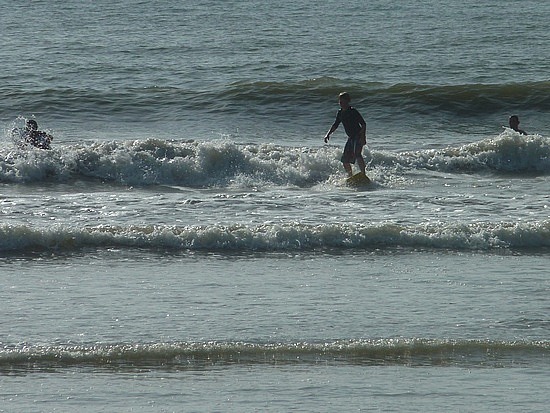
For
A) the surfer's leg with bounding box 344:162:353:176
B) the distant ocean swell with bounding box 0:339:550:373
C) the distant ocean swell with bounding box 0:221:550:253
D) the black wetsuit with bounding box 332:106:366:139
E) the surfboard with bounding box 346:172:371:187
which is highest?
the black wetsuit with bounding box 332:106:366:139

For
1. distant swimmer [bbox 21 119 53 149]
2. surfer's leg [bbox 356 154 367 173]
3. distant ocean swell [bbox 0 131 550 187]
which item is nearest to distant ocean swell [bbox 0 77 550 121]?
distant ocean swell [bbox 0 131 550 187]

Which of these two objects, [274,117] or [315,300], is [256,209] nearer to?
[315,300]

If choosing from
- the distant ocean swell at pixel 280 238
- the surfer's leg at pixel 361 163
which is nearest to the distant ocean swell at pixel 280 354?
the distant ocean swell at pixel 280 238

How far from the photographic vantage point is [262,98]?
23781 mm

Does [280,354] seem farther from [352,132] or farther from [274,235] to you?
[352,132]

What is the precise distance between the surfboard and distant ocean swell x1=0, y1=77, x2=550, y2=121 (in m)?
6.78

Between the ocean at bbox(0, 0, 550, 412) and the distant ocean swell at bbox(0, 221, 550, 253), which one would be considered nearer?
the ocean at bbox(0, 0, 550, 412)

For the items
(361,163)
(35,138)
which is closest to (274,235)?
(361,163)

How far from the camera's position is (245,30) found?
32562 mm

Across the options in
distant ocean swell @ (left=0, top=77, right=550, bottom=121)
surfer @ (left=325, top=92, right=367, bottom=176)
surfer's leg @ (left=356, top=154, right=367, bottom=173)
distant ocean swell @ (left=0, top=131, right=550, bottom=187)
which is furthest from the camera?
distant ocean swell @ (left=0, top=77, right=550, bottom=121)

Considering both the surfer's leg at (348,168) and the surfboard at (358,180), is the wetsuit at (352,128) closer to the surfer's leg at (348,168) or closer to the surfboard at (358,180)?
the surfer's leg at (348,168)

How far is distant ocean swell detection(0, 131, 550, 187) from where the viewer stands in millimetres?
17078

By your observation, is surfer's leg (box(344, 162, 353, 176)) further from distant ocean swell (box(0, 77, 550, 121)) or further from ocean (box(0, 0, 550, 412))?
distant ocean swell (box(0, 77, 550, 121))

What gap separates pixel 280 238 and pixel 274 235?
0.08 meters
